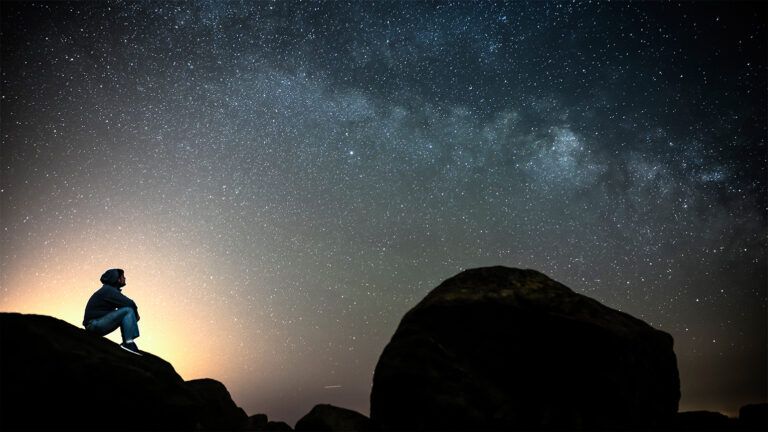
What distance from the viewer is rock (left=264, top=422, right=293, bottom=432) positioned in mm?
8453

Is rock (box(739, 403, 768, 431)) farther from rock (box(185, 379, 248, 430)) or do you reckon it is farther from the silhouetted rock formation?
rock (box(185, 379, 248, 430))

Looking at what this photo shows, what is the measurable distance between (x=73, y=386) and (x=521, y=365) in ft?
24.9

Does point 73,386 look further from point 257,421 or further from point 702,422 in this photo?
point 702,422

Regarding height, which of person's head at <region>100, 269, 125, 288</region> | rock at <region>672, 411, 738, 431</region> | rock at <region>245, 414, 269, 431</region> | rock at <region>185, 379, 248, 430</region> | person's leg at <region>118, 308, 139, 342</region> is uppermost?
person's head at <region>100, 269, 125, 288</region>

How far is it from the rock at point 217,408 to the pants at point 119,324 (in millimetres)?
1675

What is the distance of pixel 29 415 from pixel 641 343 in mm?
10289

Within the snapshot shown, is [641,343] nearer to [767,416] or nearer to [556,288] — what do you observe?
[556,288]

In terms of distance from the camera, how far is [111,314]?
28.2 ft

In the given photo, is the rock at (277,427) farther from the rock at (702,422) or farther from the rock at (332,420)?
the rock at (702,422)

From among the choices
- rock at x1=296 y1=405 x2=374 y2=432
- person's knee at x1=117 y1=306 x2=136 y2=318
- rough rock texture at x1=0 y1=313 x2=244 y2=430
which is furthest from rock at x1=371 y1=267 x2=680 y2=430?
person's knee at x1=117 y1=306 x2=136 y2=318

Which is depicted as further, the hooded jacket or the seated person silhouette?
the hooded jacket

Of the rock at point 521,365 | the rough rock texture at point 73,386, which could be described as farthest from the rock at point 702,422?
the rough rock texture at point 73,386

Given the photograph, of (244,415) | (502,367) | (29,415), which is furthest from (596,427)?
(29,415)

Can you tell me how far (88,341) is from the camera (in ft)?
24.6
